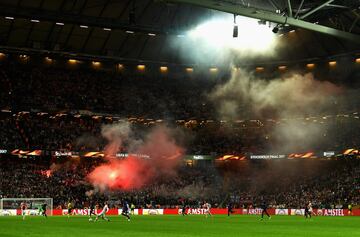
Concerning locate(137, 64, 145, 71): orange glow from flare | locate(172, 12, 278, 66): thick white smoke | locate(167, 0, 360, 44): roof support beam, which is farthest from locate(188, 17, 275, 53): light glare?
locate(167, 0, 360, 44): roof support beam

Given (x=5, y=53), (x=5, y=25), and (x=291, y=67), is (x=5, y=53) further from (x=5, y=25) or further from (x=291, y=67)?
(x=291, y=67)

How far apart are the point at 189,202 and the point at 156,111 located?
45.7 feet

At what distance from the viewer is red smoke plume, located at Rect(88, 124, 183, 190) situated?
73.8m

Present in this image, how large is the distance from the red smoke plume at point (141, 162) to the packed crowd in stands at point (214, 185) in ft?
5.23

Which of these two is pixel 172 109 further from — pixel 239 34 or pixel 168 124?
pixel 239 34

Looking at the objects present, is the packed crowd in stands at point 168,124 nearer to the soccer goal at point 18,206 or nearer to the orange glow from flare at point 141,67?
the orange glow from flare at point 141,67

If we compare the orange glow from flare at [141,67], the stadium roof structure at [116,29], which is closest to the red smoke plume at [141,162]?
the orange glow from flare at [141,67]

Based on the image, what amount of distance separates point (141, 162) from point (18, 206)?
2154cm

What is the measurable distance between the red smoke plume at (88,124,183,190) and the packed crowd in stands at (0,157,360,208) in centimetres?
159

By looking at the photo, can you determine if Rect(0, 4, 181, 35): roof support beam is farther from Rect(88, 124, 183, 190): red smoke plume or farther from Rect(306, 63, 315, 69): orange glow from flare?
Rect(306, 63, 315, 69): orange glow from flare

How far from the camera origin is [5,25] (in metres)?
66.9

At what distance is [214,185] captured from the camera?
7556cm

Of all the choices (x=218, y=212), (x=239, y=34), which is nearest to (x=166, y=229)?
(x=218, y=212)

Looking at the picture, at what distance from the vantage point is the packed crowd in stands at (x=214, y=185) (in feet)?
210
